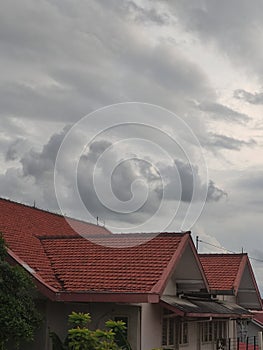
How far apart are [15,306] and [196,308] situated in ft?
18.5

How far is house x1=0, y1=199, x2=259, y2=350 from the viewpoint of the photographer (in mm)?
14977

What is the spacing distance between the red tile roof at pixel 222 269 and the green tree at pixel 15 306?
422 inches

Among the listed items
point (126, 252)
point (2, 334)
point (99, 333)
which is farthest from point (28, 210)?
point (99, 333)

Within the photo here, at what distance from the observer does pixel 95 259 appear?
16.8 m

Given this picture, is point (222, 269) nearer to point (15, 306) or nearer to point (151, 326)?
point (151, 326)

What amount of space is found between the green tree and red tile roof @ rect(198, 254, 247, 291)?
35.2ft

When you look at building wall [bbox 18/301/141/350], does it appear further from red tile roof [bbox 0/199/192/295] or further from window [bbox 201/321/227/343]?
window [bbox 201/321/227/343]

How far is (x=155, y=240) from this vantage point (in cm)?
1730

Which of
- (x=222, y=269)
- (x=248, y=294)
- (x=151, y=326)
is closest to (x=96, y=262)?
(x=151, y=326)

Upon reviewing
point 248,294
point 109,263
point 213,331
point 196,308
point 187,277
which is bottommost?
point 213,331

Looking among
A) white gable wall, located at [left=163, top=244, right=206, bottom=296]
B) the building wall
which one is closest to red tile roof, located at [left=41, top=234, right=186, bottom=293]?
the building wall

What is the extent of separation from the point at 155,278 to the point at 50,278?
275cm

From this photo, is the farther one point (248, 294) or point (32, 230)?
point (248, 294)

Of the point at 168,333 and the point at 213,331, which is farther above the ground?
the point at 168,333
